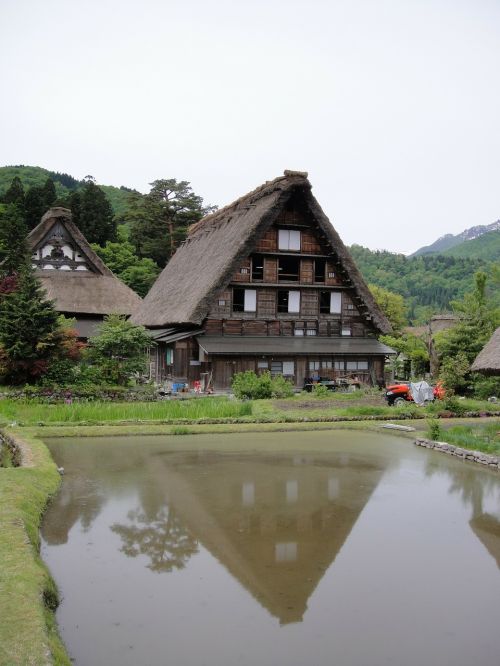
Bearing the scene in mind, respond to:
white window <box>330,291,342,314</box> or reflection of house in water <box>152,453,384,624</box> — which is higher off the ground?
white window <box>330,291,342,314</box>

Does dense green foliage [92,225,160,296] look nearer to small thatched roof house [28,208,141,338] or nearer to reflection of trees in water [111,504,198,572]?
small thatched roof house [28,208,141,338]

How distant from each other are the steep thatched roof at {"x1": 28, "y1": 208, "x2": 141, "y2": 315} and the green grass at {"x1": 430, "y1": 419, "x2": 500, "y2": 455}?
863 inches

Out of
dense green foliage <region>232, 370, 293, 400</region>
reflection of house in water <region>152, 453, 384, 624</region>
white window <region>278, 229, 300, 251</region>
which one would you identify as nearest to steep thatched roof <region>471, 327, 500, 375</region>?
reflection of house in water <region>152, 453, 384, 624</region>

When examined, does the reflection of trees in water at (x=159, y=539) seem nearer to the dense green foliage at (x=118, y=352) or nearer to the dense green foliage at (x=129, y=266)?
the dense green foliage at (x=118, y=352)

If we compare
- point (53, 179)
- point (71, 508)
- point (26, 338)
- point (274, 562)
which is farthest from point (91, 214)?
point (274, 562)

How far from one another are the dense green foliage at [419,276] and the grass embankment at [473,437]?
52581 mm

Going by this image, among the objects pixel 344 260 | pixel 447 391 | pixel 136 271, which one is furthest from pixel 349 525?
pixel 136 271

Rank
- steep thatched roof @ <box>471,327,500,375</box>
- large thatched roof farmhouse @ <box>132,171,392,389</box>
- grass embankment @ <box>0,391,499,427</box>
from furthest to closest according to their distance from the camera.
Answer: large thatched roof farmhouse @ <box>132,171,392,389</box>
steep thatched roof @ <box>471,327,500,375</box>
grass embankment @ <box>0,391,499,427</box>

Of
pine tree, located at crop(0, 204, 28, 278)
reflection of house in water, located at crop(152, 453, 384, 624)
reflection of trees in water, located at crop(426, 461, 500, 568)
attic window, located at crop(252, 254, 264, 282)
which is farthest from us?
pine tree, located at crop(0, 204, 28, 278)

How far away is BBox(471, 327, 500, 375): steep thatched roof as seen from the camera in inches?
683

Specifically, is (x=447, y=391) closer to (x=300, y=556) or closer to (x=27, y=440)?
(x=27, y=440)

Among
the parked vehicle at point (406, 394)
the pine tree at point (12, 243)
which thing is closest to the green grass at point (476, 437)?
the parked vehicle at point (406, 394)

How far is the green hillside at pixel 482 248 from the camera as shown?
88562 millimetres

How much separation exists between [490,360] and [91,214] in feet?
115
